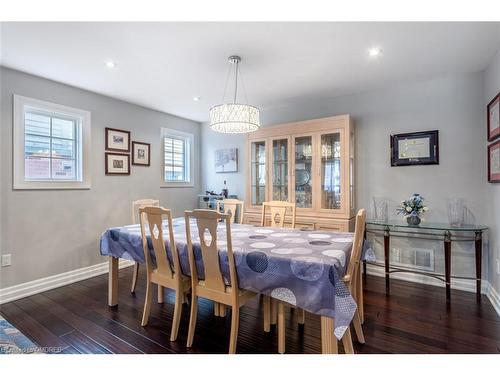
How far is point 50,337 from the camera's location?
201 cm

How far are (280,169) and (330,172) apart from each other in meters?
0.70

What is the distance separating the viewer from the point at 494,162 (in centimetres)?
249

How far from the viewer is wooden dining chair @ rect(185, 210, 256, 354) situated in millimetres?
1731

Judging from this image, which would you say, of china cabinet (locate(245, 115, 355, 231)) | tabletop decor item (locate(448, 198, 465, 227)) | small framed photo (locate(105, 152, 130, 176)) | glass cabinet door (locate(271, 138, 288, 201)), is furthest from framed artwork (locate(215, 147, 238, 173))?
tabletop decor item (locate(448, 198, 465, 227))

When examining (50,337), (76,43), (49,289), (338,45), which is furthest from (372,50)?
(49,289)

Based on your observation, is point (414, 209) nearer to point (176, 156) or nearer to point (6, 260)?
point (176, 156)

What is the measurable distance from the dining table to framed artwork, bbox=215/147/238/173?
2.51 m

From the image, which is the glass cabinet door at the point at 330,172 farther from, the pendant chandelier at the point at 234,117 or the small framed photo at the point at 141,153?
the small framed photo at the point at 141,153

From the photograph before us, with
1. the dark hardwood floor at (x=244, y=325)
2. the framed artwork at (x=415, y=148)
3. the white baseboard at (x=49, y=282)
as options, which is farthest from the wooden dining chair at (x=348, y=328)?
the white baseboard at (x=49, y=282)

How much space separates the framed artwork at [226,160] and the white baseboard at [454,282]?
258cm

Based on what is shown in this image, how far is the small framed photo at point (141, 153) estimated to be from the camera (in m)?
3.95

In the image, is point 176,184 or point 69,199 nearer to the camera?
point 69,199

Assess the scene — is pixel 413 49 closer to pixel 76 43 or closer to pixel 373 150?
pixel 373 150

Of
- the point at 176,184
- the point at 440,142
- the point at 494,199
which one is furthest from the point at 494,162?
the point at 176,184
